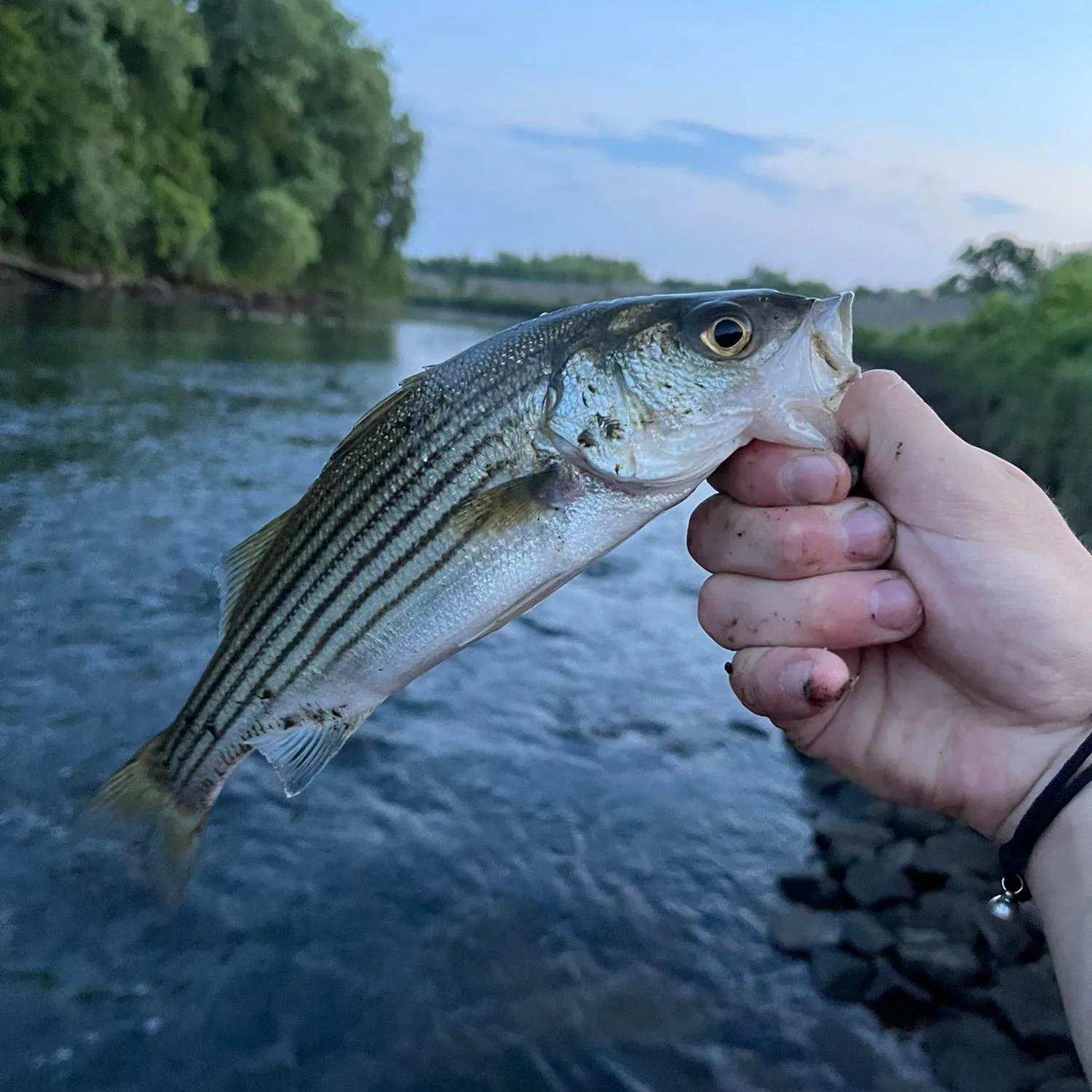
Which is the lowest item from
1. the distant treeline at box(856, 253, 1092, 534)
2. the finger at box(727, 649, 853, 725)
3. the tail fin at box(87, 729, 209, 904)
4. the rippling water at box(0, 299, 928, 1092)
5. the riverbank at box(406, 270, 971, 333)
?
the rippling water at box(0, 299, 928, 1092)

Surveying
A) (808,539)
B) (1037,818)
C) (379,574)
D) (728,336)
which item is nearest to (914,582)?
(808,539)

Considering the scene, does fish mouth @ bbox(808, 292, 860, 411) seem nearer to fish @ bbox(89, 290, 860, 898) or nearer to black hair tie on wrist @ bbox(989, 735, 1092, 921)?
fish @ bbox(89, 290, 860, 898)

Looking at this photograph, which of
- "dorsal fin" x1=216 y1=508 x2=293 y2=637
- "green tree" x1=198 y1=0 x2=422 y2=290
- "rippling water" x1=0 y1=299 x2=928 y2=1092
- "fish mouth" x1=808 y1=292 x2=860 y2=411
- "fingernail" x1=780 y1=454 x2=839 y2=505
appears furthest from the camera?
"green tree" x1=198 y1=0 x2=422 y2=290

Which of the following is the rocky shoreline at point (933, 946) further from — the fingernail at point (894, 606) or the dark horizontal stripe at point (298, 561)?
the dark horizontal stripe at point (298, 561)

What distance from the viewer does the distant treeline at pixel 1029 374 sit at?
1488 cm

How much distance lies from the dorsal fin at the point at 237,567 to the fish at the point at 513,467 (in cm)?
8

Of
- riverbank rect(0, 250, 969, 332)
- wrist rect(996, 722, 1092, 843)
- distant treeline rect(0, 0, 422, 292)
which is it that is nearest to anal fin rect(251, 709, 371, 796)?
wrist rect(996, 722, 1092, 843)

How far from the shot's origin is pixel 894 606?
2979mm

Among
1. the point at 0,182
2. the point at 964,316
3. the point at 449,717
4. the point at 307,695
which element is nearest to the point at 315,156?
the point at 0,182

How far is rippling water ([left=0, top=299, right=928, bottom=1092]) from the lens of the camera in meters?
4.71

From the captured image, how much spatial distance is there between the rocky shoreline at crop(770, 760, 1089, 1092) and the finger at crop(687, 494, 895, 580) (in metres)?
3.50

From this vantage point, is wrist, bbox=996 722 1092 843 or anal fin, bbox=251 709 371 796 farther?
anal fin, bbox=251 709 371 796

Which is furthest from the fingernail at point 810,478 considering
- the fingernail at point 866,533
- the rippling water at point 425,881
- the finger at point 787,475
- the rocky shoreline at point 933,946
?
the rocky shoreline at point 933,946

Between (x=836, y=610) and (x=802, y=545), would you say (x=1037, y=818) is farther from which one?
(x=802, y=545)
